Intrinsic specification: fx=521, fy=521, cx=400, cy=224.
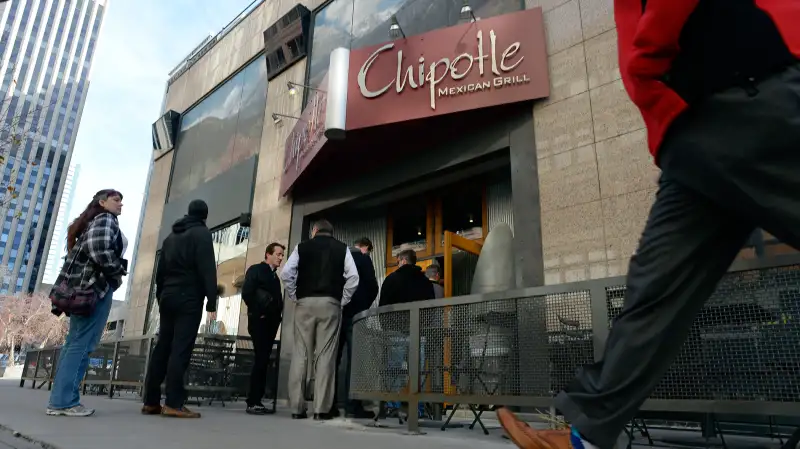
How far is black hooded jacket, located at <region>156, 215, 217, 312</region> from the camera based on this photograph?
5051 mm

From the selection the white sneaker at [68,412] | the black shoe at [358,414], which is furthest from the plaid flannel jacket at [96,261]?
the black shoe at [358,414]

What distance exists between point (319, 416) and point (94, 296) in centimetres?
234

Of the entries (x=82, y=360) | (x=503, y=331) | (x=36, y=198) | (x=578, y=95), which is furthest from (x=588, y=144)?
(x=36, y=198)

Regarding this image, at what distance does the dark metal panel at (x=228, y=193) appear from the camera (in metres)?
11.7

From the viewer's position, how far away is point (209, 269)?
5.10m

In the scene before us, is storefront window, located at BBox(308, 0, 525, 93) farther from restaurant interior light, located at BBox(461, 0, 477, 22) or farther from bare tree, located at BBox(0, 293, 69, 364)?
bare tree, located at BBox(0, 293, 69, 364)

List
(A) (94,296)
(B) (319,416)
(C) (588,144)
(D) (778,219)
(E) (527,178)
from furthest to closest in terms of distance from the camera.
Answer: (E) (527,178)
(C) (588,144)
(B) (319,416)
(A) (94,296)
(D) (778,219)

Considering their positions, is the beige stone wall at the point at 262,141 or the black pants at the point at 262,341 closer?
the black pants at the point at 262,341

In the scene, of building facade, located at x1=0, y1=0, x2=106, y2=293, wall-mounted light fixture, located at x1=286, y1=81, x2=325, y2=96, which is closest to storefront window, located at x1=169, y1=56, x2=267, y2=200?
wall-mounted light fixture, located at x1=286, y1=81, x2=325, y2=96

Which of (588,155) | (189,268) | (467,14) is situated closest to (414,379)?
(189,268)

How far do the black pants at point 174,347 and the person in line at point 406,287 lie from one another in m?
2.05

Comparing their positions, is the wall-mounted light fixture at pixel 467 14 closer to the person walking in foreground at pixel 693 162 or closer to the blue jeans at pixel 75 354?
the blue jeans at pixel 75 354

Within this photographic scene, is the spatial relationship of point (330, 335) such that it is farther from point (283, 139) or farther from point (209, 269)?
point (283, 139)

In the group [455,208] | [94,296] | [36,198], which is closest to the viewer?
[94,296]
